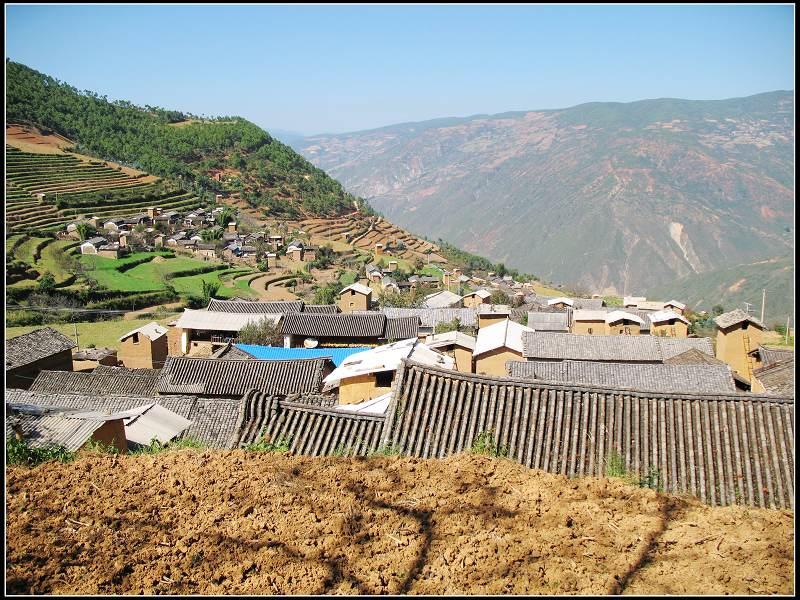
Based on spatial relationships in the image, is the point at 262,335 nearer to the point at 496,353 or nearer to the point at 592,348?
the point at 496,353

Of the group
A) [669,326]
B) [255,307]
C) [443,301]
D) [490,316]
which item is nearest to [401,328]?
[490,316]

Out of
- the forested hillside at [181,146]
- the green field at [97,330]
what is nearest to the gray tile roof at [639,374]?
the green field at [97,330]

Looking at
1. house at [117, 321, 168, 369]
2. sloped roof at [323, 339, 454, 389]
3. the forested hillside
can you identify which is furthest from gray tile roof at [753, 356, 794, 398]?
the forested hillside

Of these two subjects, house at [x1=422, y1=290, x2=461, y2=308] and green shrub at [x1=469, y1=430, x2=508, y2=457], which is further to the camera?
house at [x1=422, y1=290, x2=461, y2=308]

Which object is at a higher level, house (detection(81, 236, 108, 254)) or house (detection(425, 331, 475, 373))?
house (detection(81, 236, 108, 254))

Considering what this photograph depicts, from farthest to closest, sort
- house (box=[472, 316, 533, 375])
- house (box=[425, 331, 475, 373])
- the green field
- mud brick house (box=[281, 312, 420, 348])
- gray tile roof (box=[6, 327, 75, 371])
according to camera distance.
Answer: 1. the green field
2. mud brick house (box=[281, 312, 420, 348])
3. house (box=[425, 331, 475, 373])
4. house (box=[472, 316, 533, 375])
5. gray tile roof (box=[6, 327, 75, 371])

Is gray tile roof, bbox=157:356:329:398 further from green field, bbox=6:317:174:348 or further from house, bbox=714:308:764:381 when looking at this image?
house, bbox=714:308:764:381

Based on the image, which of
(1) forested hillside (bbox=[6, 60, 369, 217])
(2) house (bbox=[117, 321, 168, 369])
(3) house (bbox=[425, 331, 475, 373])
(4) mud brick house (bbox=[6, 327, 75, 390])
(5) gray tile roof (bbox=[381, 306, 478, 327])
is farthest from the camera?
(1) forested hillside (bbox=[6, 60, 369, 217])

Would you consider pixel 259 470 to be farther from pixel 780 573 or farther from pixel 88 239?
pixel 88 239
